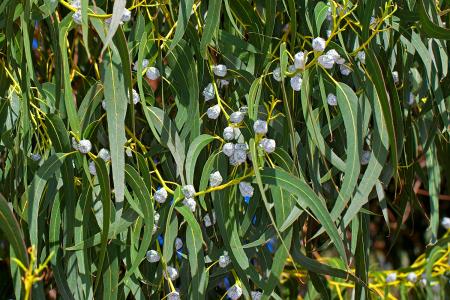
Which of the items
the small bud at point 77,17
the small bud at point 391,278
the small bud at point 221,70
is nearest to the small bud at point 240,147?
the small bud at point 221,70

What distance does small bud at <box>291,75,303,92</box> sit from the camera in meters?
1.10

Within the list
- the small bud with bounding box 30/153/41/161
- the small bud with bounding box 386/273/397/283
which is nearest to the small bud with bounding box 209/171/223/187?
the small bud with bounding box 30/153/41/161

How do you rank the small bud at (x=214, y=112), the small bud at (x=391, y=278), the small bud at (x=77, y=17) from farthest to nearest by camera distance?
the small bud at (x=391, y=278) < the small bud at (x=214, y=112) < the small bud at (x=77, y=17)

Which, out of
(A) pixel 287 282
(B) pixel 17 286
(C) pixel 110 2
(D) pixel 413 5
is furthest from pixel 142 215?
(A) pixel 287 282

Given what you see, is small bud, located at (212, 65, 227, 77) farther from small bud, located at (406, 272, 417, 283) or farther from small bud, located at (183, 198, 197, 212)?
small bud, located at (406, 272, 417, 283)

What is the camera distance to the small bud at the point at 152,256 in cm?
113

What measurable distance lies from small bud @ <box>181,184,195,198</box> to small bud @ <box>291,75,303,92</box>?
164 millimetres

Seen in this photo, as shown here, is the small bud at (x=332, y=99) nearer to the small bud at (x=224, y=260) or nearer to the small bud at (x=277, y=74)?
the small bud at (x=277, y=74)

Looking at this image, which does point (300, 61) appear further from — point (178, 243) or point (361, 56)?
point (178, 243)

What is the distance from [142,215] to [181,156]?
0.08m

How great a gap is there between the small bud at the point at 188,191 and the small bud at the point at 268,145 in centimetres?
9

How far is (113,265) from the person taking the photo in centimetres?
113

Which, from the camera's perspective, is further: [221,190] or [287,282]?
[287,282]

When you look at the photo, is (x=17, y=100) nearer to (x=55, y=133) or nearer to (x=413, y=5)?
(x=55, y=133)
